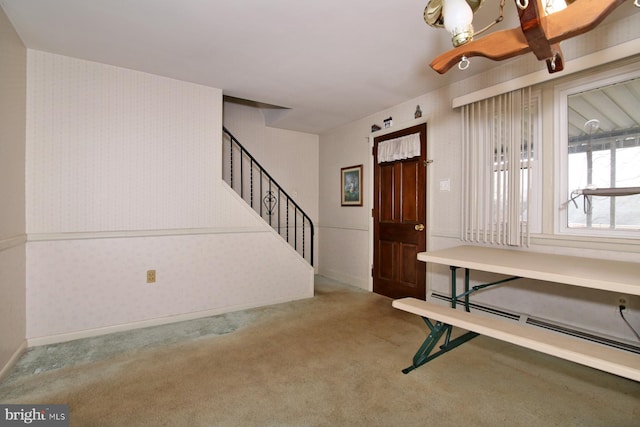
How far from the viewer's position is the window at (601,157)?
2.07 metres

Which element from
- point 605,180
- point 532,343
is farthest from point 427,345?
point 605,180

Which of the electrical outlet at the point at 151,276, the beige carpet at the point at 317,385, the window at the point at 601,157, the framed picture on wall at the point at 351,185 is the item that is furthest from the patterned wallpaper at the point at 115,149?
the window at the point at 601,157

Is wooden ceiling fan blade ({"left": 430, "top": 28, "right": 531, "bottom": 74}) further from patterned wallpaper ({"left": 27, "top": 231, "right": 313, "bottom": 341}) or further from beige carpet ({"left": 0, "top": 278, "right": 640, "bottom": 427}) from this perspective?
patterned wallpaper ({"left": 27, "top": 231, "right": 313, "bottom": 341})

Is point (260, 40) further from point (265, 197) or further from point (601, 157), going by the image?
point (601, 157)

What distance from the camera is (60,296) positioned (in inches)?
101

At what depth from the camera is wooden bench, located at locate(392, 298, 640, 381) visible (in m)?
1.40

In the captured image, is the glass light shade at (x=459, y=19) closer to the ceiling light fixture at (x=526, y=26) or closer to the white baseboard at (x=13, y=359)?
the ceiling light fixture at (x=526, y=26)

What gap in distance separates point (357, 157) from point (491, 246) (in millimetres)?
2234

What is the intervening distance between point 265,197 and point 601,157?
389 centimetres
